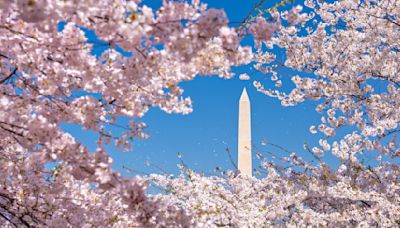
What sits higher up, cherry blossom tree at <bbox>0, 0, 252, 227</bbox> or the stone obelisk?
the stone obelisk

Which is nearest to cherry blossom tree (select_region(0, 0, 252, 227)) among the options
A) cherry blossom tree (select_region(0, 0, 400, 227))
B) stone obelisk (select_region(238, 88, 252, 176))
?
cherry blossom tree (select_region(0, 0, 400, 227))

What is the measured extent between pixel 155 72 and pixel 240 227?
4936 millimetres

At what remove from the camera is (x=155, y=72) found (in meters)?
3.62

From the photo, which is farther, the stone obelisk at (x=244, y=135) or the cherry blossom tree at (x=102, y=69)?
the stone obelisk at (x=244, y=135)

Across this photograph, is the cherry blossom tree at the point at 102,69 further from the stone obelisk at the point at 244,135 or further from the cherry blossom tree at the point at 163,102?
the stone obelisk at the point at 244,135

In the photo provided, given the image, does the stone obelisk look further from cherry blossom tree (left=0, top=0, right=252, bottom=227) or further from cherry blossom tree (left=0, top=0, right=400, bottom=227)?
cherry blossom tree (left=0, top=0, right=252, bottom=227)

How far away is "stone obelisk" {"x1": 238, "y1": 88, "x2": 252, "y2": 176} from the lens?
16.2 metres

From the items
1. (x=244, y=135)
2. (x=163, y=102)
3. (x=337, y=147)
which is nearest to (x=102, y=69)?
(x=163, y=102)

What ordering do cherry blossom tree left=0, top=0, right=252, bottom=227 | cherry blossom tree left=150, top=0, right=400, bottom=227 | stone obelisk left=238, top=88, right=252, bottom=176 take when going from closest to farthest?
cherry blossom tree left=0, top=0, right=252, bottom=227
cherry blossom tree left=150, top=0, right=400, bottom=227
stone obelisk left=238, top=88, right=252, bottom=176

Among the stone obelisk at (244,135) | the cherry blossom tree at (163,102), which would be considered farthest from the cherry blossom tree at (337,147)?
the stone obelisk at (244,135)

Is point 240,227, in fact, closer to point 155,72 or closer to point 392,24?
point 392,24

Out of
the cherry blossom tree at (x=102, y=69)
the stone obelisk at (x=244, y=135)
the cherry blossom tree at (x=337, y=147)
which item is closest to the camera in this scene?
the cherry blossom tree at (x=102, y=69)

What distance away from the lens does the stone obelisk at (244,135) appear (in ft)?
53.2

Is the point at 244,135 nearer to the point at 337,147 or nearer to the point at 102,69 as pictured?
the point at 337,147
